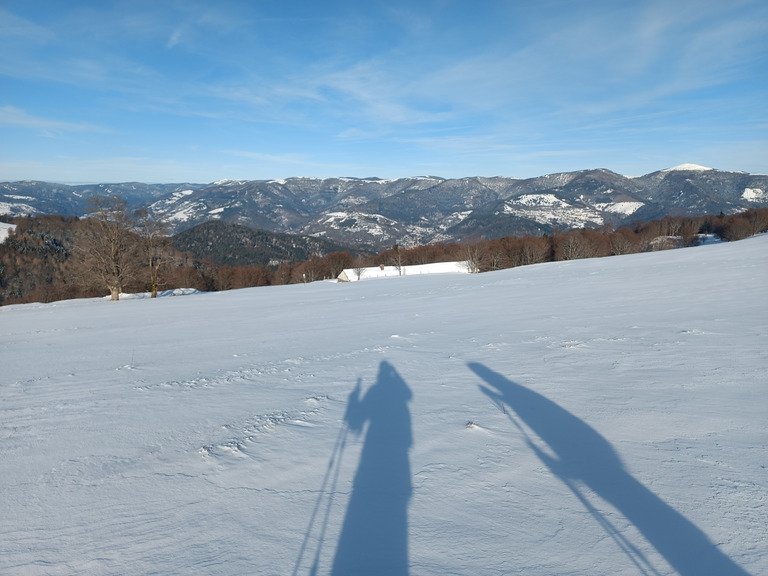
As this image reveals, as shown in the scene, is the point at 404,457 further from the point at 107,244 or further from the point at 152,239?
the point at 152,239

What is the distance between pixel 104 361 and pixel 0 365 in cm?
258

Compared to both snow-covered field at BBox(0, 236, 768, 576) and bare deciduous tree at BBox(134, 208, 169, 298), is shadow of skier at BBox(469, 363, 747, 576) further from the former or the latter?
bare deciduous tree at BBox(134, 208, 169, 298)

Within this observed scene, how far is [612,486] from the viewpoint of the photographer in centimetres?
427

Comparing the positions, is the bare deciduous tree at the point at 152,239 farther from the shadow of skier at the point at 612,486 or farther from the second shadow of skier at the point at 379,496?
the shadow of skier at the point at 612,486

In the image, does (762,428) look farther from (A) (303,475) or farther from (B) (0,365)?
(B) (0,365)

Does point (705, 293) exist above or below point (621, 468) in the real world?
above

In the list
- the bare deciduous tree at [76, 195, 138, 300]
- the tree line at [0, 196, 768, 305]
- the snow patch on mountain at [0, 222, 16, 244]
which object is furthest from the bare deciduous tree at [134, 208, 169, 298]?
the snow patch on mountain at [0, 222, 16, 244]

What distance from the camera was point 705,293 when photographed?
15.0 meters

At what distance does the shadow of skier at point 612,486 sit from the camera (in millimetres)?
3301

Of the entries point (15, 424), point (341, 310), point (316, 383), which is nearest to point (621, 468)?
point (316, 383)

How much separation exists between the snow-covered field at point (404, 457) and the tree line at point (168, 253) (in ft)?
73.6

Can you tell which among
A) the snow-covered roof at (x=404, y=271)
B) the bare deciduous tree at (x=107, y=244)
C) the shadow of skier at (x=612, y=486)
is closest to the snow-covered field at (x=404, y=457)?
the shadow of skier at (x=612, y=486)

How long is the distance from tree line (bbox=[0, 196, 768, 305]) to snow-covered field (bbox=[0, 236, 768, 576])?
73.6ft

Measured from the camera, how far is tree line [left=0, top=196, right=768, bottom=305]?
2959 cm
